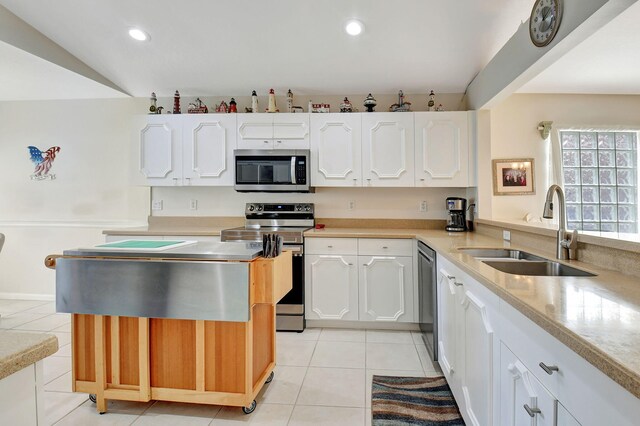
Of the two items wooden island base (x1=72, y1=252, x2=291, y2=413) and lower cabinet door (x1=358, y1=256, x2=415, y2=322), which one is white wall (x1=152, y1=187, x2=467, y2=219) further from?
wooden island base (x1=72, y1=252, x2=291, y2=413)

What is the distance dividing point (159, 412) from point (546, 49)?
3.09 m

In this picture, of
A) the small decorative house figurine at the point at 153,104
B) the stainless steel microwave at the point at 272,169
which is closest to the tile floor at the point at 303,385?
the stainless steel microwave at the point at 272,169

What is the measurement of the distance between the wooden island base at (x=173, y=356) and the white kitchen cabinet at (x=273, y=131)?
5.79 feet

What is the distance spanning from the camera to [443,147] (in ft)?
11.0

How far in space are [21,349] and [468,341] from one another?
Answer: 166 cm

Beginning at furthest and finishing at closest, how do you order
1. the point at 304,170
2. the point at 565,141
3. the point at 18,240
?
1. the point at 18,240
2. the point at 565,141
3. the point at 304,170

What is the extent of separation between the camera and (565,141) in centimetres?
365

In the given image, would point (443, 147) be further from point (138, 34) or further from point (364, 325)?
point (138, 34)

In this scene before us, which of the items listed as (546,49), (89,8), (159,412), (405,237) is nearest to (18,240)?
(89,8)

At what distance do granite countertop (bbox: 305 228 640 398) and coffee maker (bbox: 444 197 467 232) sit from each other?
174 cm

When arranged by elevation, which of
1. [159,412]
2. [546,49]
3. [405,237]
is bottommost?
[159,412]

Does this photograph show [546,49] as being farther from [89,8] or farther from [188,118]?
[89,8]

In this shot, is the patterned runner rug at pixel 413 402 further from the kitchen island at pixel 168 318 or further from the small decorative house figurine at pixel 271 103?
the small decorative house figurine at pixel 271 103

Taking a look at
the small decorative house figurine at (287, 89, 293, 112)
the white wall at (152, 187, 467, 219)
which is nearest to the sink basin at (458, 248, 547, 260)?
the white wall at (152, 187, 467, 219)
